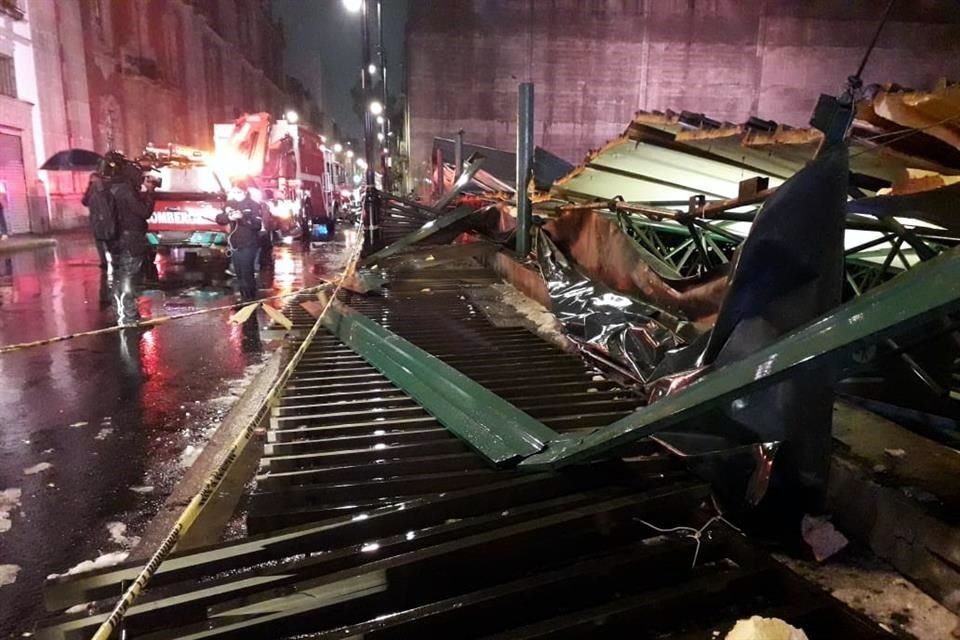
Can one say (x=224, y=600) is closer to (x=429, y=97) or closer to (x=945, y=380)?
(x=945, y=380)

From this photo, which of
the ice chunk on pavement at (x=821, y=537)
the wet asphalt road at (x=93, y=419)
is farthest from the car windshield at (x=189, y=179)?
the ice chunk on pavement at (x=821, y=537)

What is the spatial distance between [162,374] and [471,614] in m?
5.25

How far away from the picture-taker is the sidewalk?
17422 millimetres

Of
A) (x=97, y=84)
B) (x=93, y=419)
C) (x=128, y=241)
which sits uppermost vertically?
(x=97, y=84)

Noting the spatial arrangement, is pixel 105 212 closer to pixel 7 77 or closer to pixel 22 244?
pixel 22 244

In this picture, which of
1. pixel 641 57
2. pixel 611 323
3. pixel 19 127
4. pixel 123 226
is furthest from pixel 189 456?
pixel 641 57

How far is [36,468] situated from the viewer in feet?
13.8

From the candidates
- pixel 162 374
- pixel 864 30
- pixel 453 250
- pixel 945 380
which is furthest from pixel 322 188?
pixel 864 30

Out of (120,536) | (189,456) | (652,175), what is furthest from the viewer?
(652,175)

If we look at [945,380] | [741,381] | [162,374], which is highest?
[741,381]

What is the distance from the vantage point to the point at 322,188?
23.5 metres

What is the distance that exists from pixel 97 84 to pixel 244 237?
79.6 ft

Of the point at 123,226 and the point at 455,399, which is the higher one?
the point at 123,226

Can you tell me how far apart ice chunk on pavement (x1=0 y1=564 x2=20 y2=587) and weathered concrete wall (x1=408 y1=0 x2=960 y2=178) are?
95.5ft
